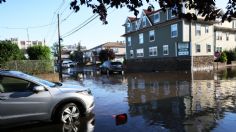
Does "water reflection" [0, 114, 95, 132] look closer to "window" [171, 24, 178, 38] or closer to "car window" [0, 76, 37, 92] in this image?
"car window" [0, 76, 37, 92]

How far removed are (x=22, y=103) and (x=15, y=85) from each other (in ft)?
2.96

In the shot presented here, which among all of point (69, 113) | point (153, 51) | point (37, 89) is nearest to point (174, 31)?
point (153, 51)

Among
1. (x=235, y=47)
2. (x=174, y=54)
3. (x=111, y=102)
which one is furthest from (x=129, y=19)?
(x=111, y=102)

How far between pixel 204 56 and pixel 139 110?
2855 centimetres

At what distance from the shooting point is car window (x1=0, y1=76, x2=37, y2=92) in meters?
6.90

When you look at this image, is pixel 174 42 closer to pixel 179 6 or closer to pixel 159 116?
pixel 159 116

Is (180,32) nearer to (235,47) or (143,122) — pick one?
(235,47)

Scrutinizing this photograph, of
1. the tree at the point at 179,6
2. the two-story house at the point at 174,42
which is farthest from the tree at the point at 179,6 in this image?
the two-story house at the point at 174,42

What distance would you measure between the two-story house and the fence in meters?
14.3

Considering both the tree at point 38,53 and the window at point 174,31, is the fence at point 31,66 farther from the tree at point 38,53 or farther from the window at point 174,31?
the window at point 174,31

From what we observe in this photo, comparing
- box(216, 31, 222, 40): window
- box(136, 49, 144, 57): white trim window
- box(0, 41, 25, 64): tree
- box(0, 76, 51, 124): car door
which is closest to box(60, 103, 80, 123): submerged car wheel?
box(0, 76, 51, 124): car door

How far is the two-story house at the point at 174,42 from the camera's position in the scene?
34062 millimetres

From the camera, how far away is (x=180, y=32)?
33906mm

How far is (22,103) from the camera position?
6.72 meters
